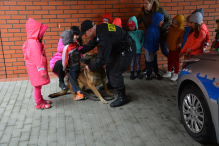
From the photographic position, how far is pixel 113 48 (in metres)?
4.16

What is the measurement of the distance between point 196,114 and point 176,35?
3018 mm

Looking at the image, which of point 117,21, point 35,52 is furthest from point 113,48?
point 117,21

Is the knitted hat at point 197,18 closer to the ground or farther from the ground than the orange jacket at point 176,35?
farther from the ground

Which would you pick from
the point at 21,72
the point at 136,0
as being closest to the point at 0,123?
the point at 21,72

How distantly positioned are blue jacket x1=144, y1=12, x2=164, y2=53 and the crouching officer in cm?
139

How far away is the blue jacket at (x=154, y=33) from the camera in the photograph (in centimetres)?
535

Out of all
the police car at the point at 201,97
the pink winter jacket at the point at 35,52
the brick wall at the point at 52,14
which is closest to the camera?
the police car at the point at 201,97

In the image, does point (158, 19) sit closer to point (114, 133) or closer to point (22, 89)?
point (114, 133)

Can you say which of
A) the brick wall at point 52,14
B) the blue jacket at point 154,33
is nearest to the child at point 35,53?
the brick wall at point 52,14

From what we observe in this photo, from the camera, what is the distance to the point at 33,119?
377 cm

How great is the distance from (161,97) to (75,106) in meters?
1.93

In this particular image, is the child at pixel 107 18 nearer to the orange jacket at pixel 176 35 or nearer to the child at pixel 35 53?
the orange jacket at pixel 176 35

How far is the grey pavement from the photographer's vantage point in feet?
10.2

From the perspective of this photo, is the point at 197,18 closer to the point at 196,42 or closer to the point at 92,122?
the point at 196,42
